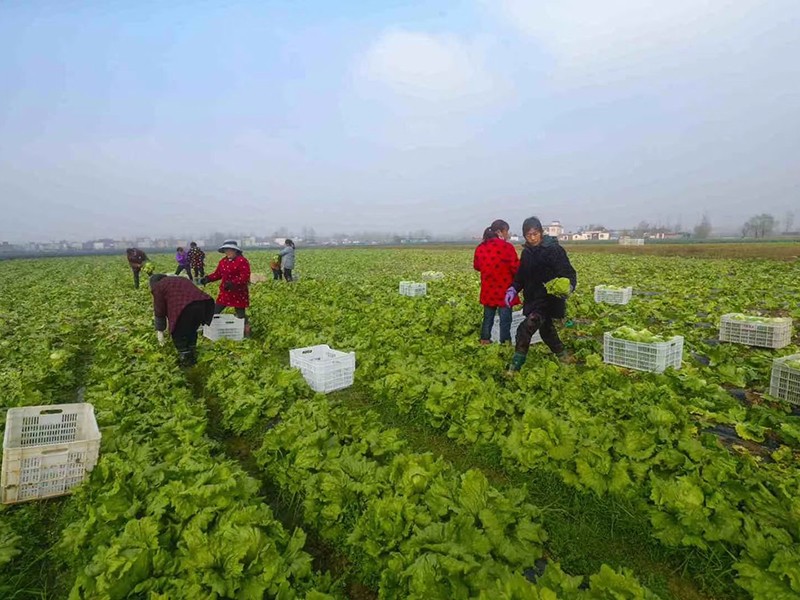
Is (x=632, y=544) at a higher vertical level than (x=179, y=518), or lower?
lower

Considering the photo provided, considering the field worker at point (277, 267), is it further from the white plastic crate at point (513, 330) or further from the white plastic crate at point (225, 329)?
the white plastic crate at point (513, 330)

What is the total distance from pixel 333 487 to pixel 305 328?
25.7 feet

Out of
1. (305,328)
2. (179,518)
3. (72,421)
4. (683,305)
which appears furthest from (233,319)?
(683,305)

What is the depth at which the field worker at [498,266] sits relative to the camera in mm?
8195

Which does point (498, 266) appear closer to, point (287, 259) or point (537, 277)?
point (537, 277)

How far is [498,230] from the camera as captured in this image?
8.27 meters

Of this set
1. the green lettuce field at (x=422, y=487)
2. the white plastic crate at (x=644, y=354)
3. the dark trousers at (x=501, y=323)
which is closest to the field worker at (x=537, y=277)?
the green lettuce field at (x=422, y=487)

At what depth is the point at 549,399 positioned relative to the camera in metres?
5.98

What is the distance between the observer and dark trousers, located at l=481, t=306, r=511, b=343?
8.45 m

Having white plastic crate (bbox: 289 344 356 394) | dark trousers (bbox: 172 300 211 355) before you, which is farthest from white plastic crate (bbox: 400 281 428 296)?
dark trousers (bbox: 172 300 211 355)

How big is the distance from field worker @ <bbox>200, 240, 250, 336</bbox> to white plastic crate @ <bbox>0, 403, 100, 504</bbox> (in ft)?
15.6

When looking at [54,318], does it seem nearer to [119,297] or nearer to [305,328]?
[119,297]

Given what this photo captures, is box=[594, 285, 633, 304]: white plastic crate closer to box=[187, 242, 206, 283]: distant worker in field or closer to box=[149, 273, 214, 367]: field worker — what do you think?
box=[149, 273, 214, 367]: field worker

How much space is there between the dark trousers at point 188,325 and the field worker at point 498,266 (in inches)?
207
